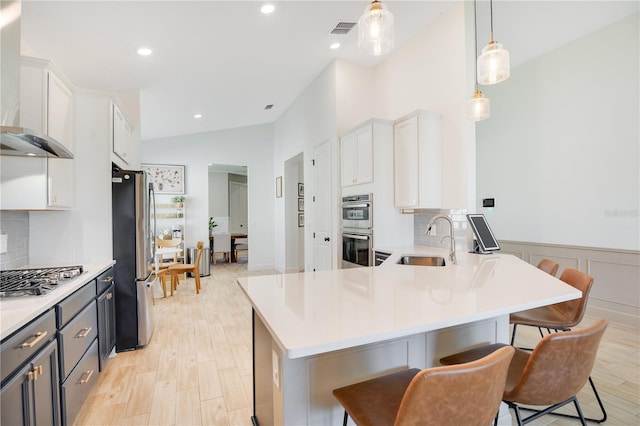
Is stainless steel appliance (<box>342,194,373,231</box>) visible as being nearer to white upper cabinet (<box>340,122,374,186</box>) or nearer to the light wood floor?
white upper cabinet (<box>340,122,374,186</box>)

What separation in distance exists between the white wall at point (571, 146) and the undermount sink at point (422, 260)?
7.25 ft

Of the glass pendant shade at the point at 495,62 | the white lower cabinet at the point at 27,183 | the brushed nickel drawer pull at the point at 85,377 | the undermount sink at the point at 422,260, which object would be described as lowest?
the brushed nickel drawer pull at the point at 85,377

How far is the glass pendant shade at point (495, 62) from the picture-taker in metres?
2.16

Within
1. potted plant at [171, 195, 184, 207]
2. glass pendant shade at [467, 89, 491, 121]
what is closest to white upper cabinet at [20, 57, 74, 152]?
glass pendant shade at [467, 89, 491, 121]

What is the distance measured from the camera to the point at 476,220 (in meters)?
3.08

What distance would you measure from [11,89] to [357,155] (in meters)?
3.06

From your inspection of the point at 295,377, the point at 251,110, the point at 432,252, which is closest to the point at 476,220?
the point at 432,252

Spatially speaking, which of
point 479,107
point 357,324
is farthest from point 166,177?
point 357,324

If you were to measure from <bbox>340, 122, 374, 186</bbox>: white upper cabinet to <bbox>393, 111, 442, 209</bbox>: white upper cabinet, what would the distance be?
386 mm

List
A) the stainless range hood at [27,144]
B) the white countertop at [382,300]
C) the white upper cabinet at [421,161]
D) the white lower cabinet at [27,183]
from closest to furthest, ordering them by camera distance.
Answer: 1. the white countertop at [382,300]
2. the stainless range hood at [27,144]
3. the white lower cabinet at [27,183]
4. the white upper cabinet at [421,161]

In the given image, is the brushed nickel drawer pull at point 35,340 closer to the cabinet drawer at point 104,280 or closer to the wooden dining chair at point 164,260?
the cabinet drawer at point 104,280

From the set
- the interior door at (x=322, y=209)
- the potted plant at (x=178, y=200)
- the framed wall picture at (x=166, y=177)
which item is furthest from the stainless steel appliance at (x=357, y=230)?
the framed wall picture at (x=166, y=177)

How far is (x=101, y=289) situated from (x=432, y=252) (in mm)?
2940

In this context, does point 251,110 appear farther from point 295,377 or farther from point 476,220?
point 295,377
